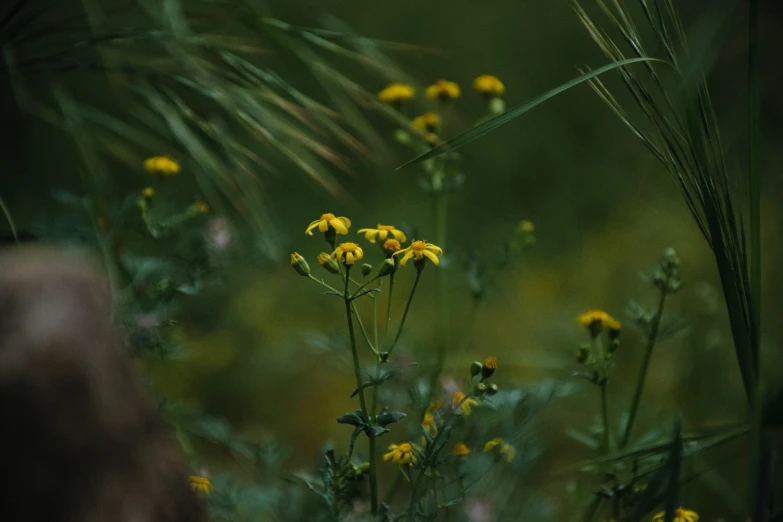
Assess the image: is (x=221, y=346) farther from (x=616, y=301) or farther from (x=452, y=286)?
(x=616, y=301)

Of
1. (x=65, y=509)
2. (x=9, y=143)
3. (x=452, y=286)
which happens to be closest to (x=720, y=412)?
(x=452, y=286)

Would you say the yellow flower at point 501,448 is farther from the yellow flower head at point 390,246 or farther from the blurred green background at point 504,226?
the blurred green background at point 504,226

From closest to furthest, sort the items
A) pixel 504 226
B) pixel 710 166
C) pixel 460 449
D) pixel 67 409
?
pixel 67 409, pixel 710 166, pixel 460 449, pixel 504 226

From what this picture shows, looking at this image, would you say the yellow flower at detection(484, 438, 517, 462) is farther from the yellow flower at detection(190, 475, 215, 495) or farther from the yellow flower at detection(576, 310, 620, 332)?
the yellow flower at detection(190, 475, 215, 495)

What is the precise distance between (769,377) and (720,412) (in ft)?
3.09

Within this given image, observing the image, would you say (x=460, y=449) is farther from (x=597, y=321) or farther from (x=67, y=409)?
(x=67, y=409)

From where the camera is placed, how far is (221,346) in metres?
2.17

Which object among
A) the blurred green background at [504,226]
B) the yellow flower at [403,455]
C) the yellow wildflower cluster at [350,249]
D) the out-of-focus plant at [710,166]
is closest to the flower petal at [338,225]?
the yellow wildflower cluster at [350,249]

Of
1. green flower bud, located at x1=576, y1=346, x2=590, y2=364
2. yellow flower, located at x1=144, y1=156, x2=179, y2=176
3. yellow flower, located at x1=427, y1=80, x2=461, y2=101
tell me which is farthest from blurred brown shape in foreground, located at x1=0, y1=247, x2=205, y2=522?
yellow flower, located at x1=427, y1=80, x2=461, y2=101

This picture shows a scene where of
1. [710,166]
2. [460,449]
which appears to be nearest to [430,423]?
[460,449]

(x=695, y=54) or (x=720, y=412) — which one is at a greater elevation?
(x=720, y=412)

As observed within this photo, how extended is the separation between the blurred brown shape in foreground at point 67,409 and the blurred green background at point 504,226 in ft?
3.20

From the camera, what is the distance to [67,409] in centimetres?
74

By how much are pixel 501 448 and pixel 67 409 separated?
56 cm
